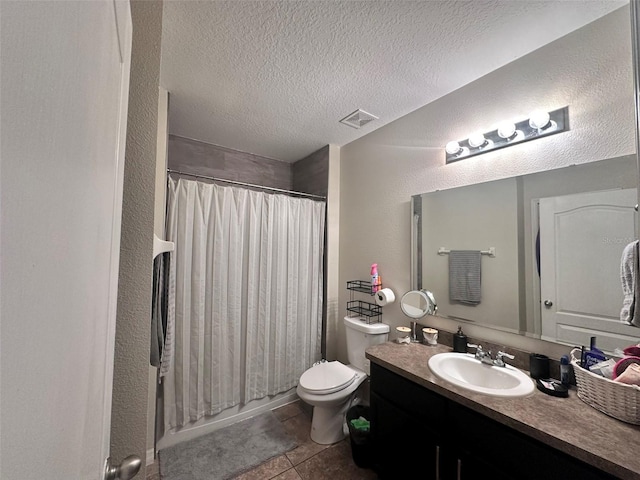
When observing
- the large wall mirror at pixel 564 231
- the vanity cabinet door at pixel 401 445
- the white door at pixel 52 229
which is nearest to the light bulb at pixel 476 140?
the large wall mirror at pixel 564 231

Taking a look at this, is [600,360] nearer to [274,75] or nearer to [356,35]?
[356,35]

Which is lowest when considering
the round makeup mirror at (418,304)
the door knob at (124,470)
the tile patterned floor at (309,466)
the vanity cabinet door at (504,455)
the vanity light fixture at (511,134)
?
the tile patterned floor at (309,466)

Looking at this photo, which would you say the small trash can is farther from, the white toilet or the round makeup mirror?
the round makeup mirror

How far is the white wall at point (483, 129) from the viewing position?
3.74 feet

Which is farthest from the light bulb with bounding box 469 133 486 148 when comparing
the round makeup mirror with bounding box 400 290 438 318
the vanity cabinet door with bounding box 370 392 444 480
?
the vanity cabinet door with bounding box 370 392 444 480

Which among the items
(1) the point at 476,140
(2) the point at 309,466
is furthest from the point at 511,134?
(2) the point at 309,466

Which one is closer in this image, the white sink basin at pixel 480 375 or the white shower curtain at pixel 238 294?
the white sink basin at pixel 480 375

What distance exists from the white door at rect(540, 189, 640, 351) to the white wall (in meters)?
0.17

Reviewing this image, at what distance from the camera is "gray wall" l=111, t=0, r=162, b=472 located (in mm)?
A: 689

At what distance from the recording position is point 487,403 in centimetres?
101

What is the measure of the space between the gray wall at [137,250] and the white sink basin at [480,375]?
3.93ft

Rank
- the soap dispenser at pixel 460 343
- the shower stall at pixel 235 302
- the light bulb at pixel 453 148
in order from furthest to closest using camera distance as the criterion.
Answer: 1. the shower stall at pixel 235 302
2. the light bulb at pixel 453 148
3. the soap dispenser at pixel 460 343

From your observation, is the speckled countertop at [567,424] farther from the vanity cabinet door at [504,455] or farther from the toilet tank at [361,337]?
the toilet tank at [361,337]

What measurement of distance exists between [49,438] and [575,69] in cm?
202
